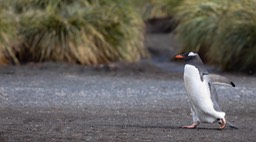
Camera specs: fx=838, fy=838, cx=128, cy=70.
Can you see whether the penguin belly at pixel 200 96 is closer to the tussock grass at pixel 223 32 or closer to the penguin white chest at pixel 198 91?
the penguin white chest at pixel 198 91

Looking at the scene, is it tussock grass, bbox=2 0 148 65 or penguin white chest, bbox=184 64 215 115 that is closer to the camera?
penguin white chest, bbox=184 64 215 115

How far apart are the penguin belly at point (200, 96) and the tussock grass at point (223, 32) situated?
7.15 m

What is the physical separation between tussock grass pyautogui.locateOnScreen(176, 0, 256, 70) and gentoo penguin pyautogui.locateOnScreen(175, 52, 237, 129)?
711cm

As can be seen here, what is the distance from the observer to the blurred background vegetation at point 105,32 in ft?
53.2

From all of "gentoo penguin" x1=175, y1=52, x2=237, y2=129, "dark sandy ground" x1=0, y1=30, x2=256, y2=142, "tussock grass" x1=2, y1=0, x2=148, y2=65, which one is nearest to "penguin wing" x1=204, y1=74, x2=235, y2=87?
"gentoo penguin" x1=175, y1=52, x2=237, y2=129

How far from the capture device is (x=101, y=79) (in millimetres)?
14602

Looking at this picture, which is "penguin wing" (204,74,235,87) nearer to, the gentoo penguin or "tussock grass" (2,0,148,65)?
the gentoo penguin

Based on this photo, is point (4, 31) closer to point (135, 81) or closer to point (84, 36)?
point (84, 36)

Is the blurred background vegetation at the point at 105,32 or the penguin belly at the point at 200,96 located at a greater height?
the penguin belly at the point at 200,96

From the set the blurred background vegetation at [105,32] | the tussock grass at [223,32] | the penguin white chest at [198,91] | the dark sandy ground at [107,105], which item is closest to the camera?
the dark sandy ground at [107,105]

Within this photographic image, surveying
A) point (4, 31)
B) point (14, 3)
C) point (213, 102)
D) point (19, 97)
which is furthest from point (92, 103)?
point (14, 3)

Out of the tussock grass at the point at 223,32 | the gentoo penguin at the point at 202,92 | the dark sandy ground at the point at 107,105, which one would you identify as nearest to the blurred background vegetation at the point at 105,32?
the tussock grass at the point at 223,32

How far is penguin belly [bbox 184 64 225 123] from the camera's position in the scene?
8.68 m

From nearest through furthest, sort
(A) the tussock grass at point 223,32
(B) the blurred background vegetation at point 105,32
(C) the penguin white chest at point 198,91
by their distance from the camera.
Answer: (C) the penguin white chest at point 198,91 → (A) the tussock grass at point 223,32 → (B) the blurred background vegetation at point 105,32
